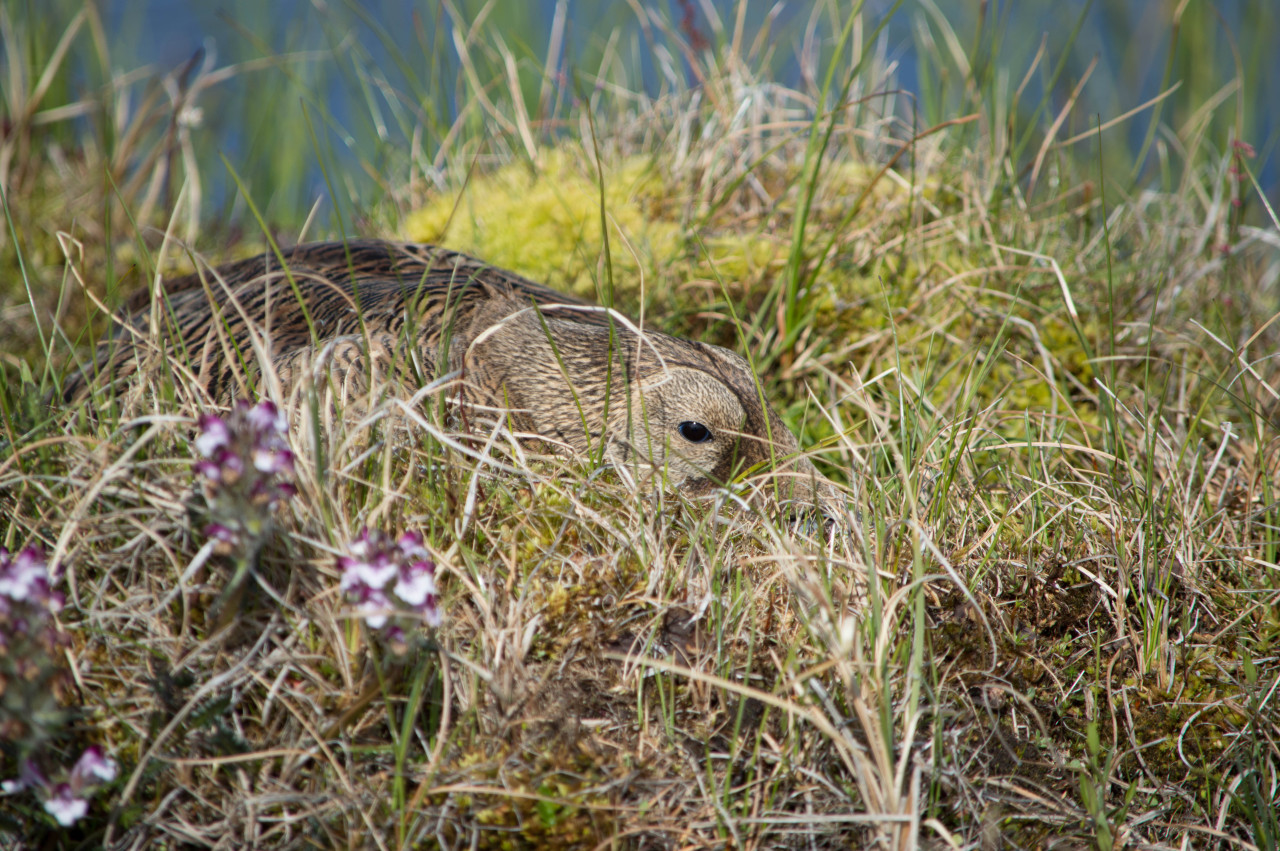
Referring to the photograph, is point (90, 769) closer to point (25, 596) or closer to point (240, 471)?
point (25, 596)

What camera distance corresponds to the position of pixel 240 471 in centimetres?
176

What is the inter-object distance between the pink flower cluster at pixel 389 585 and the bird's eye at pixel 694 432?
106 cm

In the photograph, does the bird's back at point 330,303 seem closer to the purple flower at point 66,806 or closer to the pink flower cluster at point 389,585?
the pink flower cluster at point 389,585

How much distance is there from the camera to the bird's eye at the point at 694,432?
2.76 meters

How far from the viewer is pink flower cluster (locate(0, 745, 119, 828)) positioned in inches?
64.0

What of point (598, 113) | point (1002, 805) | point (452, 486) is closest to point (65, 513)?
point (452, 486)

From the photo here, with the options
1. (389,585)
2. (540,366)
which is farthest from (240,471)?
(540,366)

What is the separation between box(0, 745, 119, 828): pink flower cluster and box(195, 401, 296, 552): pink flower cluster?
42 cm

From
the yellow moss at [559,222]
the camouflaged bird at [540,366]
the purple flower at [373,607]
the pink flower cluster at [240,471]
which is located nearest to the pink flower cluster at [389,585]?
the purple flower at [373,607]

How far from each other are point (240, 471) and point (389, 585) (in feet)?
1.15

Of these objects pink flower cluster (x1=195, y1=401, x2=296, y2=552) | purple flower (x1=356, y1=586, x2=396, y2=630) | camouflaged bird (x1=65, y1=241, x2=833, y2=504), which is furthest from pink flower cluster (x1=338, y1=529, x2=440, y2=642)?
camouflaged bird (x1=65, y1=241, x2=833, y2=504)

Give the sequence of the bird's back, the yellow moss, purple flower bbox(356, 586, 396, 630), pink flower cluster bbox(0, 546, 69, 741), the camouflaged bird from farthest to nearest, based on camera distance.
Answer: the yellow moss, the bird's back, the camouflaged bird, purple flower bbox(356, 586, 396, 630), pink flower cluster bbox(0, 546, 69, 741)

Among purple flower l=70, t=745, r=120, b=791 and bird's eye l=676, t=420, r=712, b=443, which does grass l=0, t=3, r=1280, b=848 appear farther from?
bird's eye l=676, t=420, r=712, b=443

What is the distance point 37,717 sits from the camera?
162 cm
